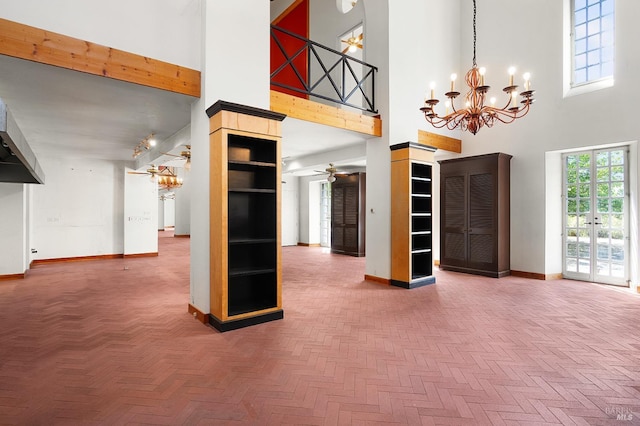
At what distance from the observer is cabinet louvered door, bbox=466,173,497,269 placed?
6.79m

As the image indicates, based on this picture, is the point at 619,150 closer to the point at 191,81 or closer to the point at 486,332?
the point at 486,332

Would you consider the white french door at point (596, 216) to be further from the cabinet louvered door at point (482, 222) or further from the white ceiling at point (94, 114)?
the white ceiling at point (94, 114)

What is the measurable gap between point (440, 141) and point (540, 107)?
1.96m

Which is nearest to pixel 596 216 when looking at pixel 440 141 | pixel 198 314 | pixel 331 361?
pixel 440 141

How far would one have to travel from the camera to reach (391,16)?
6008mm

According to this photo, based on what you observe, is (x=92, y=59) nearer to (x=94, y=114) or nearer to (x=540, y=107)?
(x=94, y=114)

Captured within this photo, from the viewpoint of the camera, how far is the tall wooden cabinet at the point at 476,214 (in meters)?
6.76

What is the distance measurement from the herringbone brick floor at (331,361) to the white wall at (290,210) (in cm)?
756

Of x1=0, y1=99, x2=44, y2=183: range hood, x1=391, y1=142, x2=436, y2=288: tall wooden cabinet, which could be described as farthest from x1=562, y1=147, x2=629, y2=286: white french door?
x1=0, y1=99, x2=44, y2=183: range hood

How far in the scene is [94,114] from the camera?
16.0 feet

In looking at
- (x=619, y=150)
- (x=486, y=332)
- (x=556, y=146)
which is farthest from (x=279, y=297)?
(x=619, y=150)

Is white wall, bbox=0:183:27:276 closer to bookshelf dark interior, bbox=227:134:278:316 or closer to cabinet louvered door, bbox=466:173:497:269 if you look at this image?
bookshelf dark interior, bbox=227:134:278:316

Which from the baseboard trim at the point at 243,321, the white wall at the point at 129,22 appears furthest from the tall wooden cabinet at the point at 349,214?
the white wall at the point at 129,22

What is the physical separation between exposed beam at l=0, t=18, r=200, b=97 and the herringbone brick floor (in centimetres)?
274
